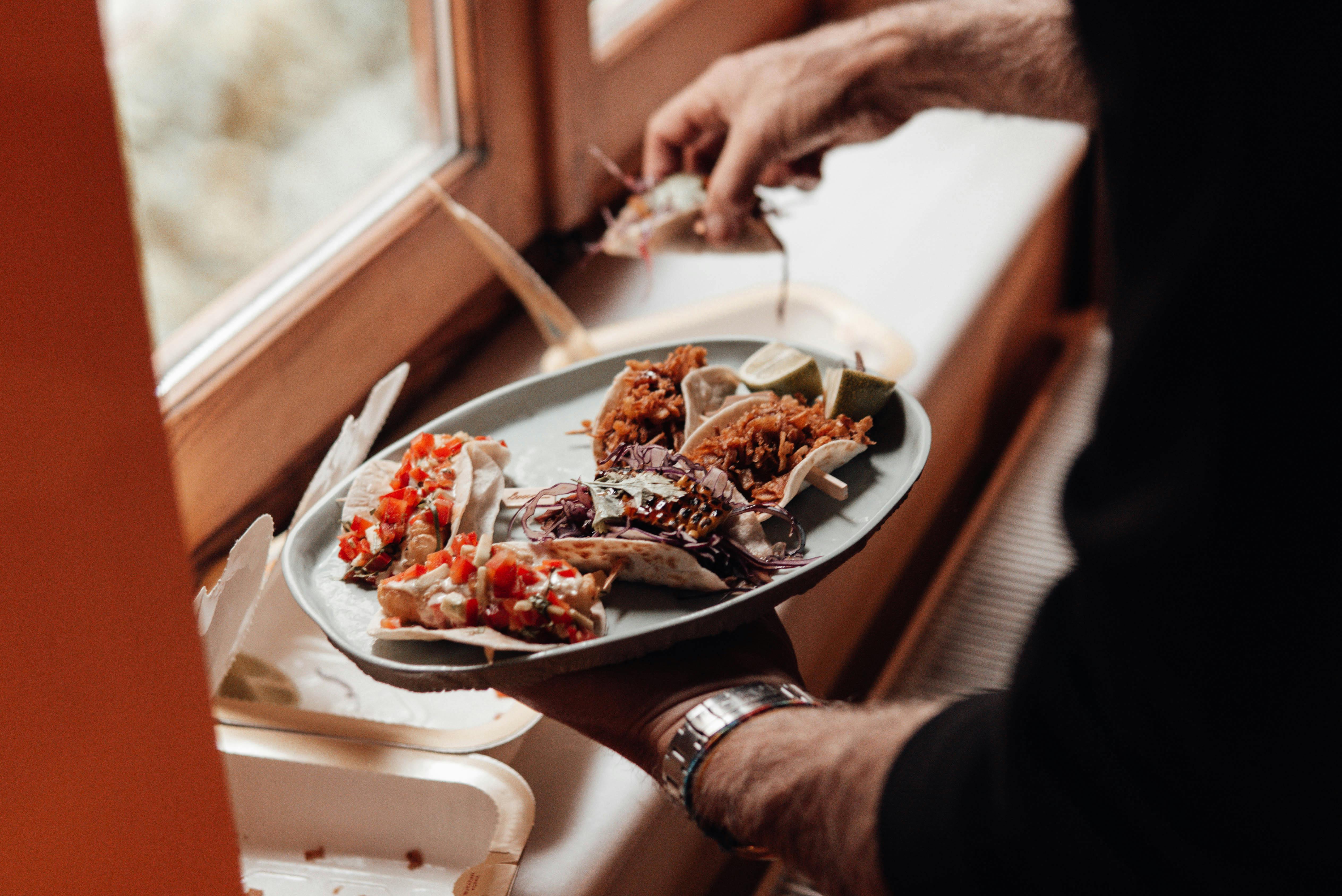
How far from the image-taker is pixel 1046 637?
19.8 inches

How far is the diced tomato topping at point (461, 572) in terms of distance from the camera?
2.04 ft

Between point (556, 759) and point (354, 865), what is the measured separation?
6.0 inches

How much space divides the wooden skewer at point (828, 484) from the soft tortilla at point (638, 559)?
11 centimetres

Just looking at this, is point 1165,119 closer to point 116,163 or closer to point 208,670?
point 116,163

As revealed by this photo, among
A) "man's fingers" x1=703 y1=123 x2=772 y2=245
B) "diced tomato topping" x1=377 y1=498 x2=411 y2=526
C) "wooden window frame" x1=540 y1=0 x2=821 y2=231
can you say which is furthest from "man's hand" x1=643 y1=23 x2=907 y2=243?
"diced tomato topping" x1=377 y1=498 x2=411 y2=526

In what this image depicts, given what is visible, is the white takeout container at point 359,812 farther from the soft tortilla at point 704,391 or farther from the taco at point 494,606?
the soft tortilla at point 704,391

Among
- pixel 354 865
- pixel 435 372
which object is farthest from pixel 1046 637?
pixel 435 372

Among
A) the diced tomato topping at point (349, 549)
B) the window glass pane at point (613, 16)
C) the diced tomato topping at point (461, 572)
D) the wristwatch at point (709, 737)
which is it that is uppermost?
the window glass pane at point (613, 16)

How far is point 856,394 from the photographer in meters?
0.76

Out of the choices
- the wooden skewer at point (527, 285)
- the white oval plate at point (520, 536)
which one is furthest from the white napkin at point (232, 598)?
the wooden skewer at point (527, 285)

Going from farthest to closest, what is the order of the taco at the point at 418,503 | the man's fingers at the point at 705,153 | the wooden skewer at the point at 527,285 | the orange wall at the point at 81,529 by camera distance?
the man's fingers at the point at 705,153 → the wooden skewer at the point at 527,285 → the taco at the point at 418,503 → the orange wall at the point at 81,529

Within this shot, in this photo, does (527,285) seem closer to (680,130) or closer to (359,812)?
(680,130)

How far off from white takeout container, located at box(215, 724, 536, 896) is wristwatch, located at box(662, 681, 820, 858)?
4.6 inches

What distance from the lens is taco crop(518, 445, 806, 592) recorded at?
643mm
